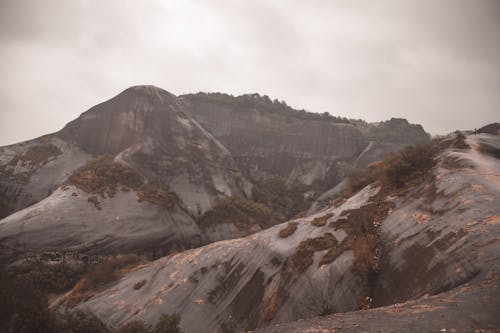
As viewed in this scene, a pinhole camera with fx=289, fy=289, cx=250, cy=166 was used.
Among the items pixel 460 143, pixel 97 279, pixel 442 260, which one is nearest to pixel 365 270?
pixel 442 260

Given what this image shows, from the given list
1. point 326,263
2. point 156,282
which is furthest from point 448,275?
point 156,282

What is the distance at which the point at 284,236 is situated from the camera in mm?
17219

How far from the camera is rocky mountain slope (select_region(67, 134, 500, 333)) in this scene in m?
7.18

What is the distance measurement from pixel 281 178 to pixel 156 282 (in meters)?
47.8

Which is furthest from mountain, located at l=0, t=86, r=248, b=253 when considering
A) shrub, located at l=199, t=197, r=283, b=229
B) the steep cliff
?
the steep cliff

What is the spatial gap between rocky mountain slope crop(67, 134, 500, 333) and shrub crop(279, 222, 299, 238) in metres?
0.09

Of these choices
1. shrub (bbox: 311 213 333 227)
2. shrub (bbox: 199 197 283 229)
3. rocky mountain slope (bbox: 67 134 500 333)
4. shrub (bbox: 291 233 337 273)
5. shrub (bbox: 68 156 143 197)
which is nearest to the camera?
rocky mountain slope (bbox: 67 134 500 333)

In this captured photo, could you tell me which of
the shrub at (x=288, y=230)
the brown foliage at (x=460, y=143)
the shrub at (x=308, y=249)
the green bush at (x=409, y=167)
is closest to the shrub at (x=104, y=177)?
the shrub at (x=288, y=230)

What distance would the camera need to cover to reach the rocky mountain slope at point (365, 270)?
7.18 meters

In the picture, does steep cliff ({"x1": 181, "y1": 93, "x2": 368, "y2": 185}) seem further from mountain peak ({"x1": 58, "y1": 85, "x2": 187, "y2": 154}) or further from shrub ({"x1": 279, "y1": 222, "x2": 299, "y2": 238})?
shrub ({"x1": 279, "y1": 222, "x2": 299, "y2": 238})

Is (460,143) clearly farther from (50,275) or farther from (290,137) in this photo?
(290,137)

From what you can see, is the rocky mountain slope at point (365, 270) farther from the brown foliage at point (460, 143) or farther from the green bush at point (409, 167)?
the green bush at point (409, 167)

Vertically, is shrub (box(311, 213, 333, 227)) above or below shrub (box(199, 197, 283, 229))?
above

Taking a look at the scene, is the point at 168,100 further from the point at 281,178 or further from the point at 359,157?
the point at 359,157
